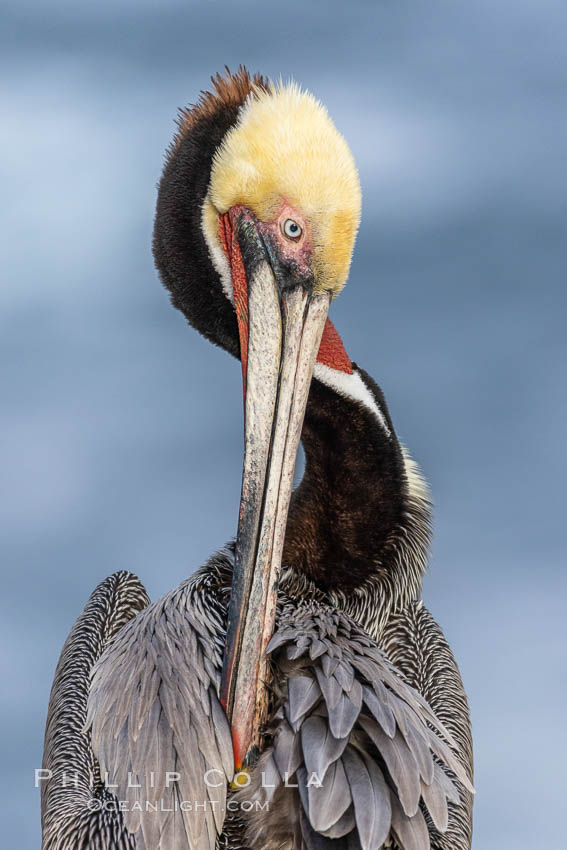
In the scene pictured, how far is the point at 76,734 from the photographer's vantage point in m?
4.34

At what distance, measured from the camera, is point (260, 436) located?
3.66m

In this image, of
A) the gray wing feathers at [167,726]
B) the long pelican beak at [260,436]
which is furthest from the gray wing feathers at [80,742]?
the long pelican beak at [260,436]

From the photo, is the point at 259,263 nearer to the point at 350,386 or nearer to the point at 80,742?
the point at 350,386

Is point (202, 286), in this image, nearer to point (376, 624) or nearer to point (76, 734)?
point (376, 624)

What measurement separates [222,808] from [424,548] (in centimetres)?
167

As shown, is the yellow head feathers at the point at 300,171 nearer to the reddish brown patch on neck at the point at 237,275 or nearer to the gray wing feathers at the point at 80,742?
the reddish brown patch on neck at the point at 237,275

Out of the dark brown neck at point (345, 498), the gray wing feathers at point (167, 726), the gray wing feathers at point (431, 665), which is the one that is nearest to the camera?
the gray wing feathers at point (167, 726)

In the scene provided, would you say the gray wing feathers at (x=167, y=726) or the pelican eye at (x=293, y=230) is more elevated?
the pelican eye at (x=293, y=230)

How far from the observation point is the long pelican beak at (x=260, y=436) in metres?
3.29

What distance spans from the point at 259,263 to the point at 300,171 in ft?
1.14

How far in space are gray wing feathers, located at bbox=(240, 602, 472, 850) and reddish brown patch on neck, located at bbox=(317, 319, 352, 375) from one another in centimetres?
134

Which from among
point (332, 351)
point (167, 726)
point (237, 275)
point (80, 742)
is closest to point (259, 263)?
point (237, 275)

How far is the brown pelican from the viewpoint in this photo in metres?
3.07

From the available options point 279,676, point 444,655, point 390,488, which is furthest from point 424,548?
point 279,676
